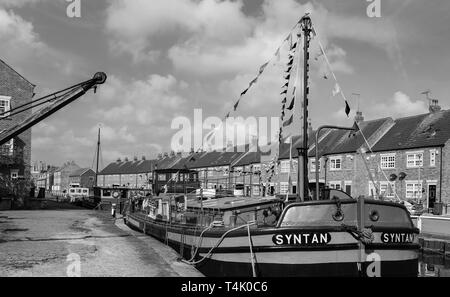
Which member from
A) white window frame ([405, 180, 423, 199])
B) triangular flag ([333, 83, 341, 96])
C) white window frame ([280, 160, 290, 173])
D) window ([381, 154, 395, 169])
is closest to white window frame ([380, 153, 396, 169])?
window ([381, 154, 395, 169])

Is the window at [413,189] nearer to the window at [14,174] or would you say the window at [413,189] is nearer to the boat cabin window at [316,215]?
the boat cabin window at [316,215]

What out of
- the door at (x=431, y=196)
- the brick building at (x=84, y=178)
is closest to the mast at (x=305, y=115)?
the door at (x=431, y=196)

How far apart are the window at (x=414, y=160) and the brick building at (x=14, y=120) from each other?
31.2 m

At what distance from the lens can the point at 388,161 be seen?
39438 millimetres

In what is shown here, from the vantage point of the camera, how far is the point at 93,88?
680 inches

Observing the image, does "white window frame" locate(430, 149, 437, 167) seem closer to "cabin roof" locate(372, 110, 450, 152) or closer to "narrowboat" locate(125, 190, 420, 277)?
"cabin roof" locate(372, 110, 450, 152)

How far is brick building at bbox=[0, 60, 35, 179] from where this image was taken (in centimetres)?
3409

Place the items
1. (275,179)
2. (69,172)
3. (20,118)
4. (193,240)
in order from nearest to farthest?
(193,240)
(20,118)
(275,179)
(69,172)

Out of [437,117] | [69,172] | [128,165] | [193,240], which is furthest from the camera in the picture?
[69,172]

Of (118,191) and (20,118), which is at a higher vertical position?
(20,118)

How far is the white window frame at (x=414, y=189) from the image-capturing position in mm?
35769
